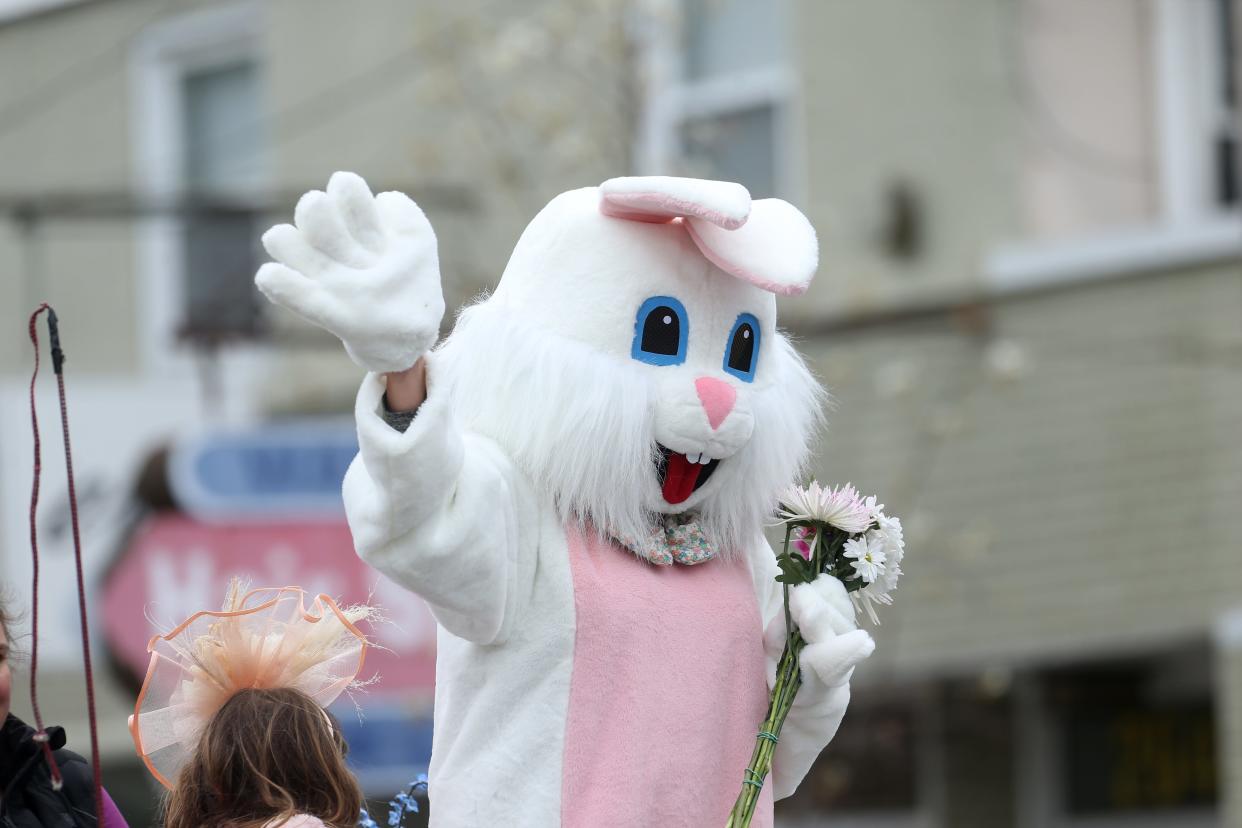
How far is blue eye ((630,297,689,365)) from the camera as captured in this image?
3617 mm

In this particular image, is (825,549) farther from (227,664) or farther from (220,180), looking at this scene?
(220,180)

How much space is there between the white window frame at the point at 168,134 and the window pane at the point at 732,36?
2.63 m

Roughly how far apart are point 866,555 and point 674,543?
32 cm

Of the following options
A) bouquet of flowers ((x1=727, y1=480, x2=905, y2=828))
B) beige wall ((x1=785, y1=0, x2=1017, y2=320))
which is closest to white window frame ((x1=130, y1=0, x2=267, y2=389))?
beige wall ((x1=785, y1=0, x2=1017, y2=320))

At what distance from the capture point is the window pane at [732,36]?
930 centimetres

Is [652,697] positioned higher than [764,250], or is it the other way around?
[764,250]

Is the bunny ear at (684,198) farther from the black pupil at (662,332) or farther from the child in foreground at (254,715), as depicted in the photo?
the child in foreground at (254,715)

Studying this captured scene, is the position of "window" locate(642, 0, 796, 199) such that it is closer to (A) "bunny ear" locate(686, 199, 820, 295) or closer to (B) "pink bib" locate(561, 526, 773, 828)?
(A) "bunny ear" locate(686, 199, 820, 295)

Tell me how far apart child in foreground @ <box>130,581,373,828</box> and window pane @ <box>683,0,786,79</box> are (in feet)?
19.6

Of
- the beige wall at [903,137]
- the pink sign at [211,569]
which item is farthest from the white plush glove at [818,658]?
the pink sign at [211,569]

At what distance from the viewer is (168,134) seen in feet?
37.9

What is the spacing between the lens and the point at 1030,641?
841cm

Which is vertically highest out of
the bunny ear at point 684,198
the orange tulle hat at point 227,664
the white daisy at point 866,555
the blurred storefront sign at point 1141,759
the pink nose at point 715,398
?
the bunny ear at point 684,198

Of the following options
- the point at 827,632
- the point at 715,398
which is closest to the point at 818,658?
the point at 827,632
